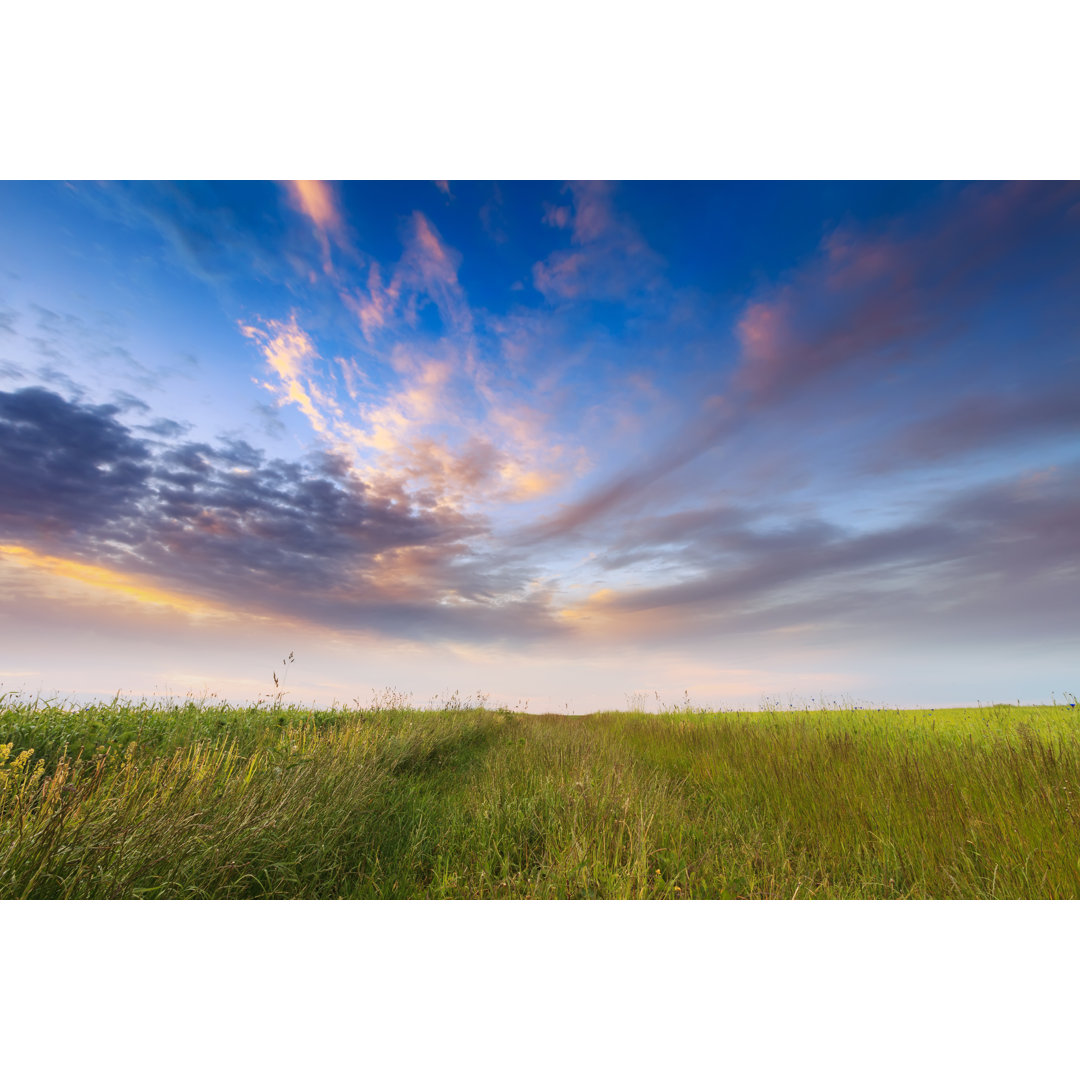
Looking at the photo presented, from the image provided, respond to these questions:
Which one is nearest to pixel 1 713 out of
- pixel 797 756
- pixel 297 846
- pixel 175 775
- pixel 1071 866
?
pixel 175 775

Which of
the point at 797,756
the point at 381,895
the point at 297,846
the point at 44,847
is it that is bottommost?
the point at 381,895

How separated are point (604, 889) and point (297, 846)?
95.0 inches

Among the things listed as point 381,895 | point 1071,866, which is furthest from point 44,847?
point 1071,866

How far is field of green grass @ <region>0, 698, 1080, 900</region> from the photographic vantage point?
2949 millimetres

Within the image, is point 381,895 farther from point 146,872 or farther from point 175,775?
point 175,775

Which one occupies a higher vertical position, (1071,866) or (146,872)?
(1071,866)

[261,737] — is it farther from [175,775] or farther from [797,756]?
[797,756]

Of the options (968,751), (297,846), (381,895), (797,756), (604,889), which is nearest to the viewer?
(604,889)

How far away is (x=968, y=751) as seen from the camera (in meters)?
6.09

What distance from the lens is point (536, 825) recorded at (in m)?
4.36

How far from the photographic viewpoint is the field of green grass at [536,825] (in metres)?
2.95

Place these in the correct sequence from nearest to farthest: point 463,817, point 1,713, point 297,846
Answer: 1. point 297,846
2. point 463,817
3. point 1,713

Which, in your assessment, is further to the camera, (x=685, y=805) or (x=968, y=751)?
(x=968, y=751)

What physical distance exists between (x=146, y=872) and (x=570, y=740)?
783 cm
